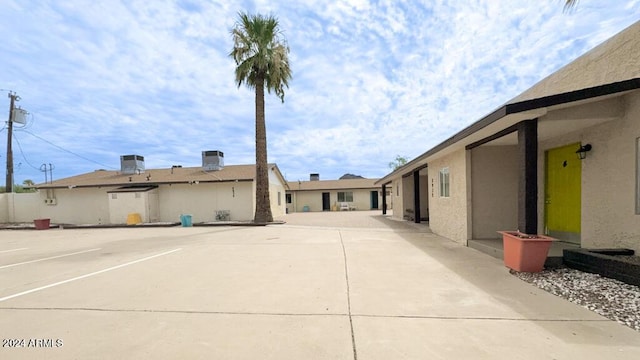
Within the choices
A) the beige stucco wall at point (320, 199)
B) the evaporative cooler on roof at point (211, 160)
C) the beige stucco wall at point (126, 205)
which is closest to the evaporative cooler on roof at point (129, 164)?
the beige stucco wall at point (126, 205)

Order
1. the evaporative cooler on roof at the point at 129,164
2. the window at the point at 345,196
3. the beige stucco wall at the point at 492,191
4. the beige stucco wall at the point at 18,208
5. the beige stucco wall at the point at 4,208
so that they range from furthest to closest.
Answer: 1. the window at the point at 345,196
2. the evaporative cooler on roof at the point at 129,164
3. the beige stucco wall at the point at 4,208
4. the beige stucco wall at the point at 18,208
5. the beige stucco wall at the point at 492,191

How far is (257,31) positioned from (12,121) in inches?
953

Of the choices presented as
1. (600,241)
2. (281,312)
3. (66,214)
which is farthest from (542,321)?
(66,214)

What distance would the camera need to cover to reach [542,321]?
3615mm

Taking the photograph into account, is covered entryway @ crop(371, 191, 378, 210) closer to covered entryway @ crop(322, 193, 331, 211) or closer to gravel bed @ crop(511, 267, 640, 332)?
covered entryway @ crop(322, 193, 331, 211)

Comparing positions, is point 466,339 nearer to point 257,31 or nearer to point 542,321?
point 542,321

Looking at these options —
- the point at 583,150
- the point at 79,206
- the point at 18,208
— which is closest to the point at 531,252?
the point at 583,150

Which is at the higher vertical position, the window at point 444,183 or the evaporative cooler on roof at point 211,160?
the evaporative cooler on roof at point 211,160

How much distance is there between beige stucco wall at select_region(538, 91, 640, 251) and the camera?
212 inches

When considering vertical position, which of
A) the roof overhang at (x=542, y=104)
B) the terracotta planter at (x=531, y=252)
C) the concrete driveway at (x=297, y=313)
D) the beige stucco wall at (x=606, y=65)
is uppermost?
the beige stucco wall at (x=606, y=65)

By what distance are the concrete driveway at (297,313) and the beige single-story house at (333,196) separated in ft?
89.5

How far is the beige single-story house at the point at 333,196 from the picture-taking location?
1361 inches

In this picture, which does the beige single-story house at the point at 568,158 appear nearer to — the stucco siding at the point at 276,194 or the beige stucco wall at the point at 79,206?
the stucco siding at the point at 276,194

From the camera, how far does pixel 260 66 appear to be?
58.7ft
